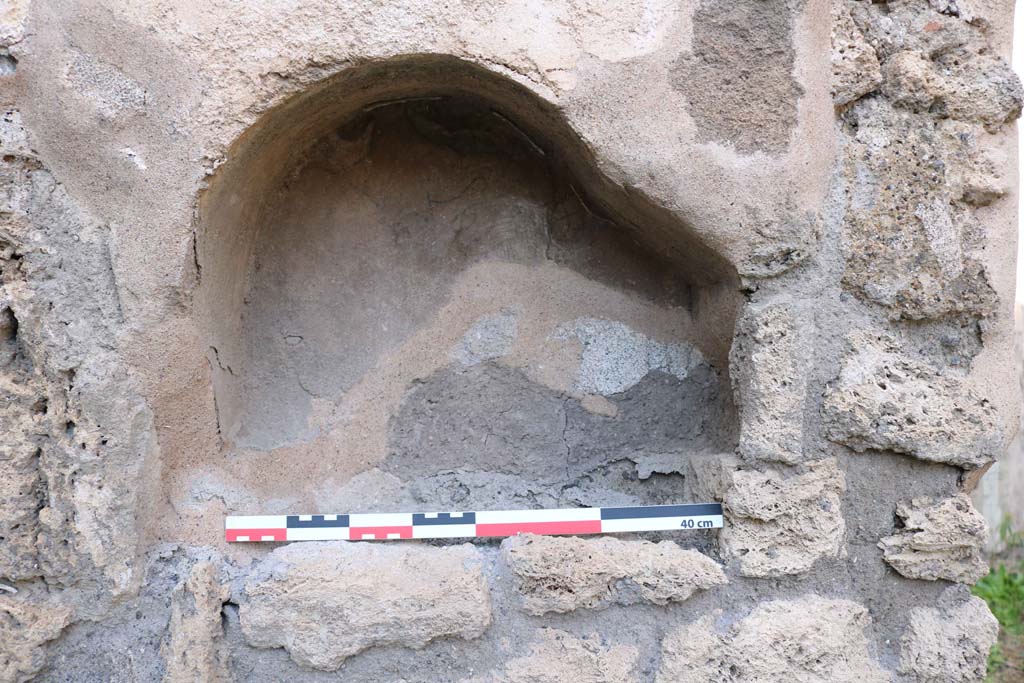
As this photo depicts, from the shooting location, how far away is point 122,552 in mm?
1196

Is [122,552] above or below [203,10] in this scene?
below

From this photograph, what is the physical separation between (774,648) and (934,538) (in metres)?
0.32

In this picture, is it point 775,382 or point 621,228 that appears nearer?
point 775,382

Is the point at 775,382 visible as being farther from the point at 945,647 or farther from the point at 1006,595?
the point at 1006,595

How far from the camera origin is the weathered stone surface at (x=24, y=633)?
1161 millimetres

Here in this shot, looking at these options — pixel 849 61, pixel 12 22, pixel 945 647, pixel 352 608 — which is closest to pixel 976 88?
pixel 849 61

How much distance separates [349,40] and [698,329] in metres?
0.77

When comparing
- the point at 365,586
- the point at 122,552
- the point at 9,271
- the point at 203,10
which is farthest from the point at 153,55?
the point at 365,586

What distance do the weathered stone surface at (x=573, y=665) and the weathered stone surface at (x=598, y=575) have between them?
0.21 feet

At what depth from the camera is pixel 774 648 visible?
1240 millimetres

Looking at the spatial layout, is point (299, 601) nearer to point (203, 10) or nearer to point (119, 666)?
point (119, 666)

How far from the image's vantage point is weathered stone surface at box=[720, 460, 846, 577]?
1.24m

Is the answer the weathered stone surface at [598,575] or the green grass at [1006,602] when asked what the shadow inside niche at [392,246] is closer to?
the weathered stone surface at [598,575]

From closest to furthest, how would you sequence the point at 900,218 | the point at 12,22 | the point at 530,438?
the point at 12,22 → the point at 900,218 → the point at 530,438
